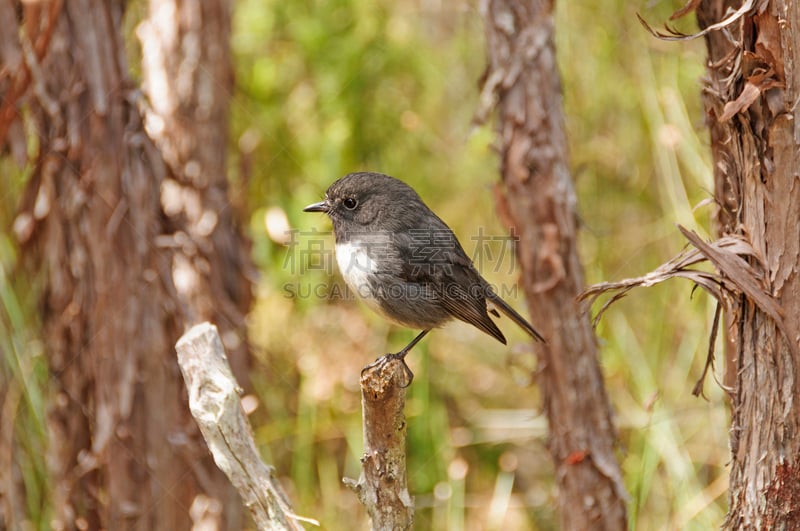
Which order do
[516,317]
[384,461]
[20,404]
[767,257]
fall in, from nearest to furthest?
[767,257], [384,461], [516,317], [20,404]

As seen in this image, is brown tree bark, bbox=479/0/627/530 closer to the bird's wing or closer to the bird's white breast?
the bird's wing

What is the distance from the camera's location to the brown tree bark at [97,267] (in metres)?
4.09

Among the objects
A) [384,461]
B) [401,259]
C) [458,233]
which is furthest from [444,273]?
[458,233]

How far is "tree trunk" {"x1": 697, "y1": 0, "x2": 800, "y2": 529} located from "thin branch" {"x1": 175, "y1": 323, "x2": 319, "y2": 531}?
4.96 ft

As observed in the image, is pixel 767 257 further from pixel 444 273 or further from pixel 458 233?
pixel 458 233

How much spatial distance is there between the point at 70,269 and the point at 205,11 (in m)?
1.65

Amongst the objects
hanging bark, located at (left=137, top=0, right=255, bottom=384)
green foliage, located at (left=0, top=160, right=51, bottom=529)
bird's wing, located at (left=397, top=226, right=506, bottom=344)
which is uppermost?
hanging bark, located at (left=137, top=0, right=255, bottom=384)

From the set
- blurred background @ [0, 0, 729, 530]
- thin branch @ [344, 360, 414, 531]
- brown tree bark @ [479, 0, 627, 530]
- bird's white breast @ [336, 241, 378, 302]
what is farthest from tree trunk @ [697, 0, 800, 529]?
blurred background @ [0, 0, 729, 530]

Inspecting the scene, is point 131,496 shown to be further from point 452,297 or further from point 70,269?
point 452,297

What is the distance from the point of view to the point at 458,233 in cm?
630

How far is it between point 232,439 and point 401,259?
1.45m

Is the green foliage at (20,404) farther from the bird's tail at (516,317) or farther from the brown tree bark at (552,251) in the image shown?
the brown tree bark at (552,251)

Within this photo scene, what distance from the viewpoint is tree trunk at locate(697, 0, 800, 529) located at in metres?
2.34

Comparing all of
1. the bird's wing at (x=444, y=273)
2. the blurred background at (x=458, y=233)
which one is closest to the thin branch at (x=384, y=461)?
the bird's wing at (x=444, y=273)
